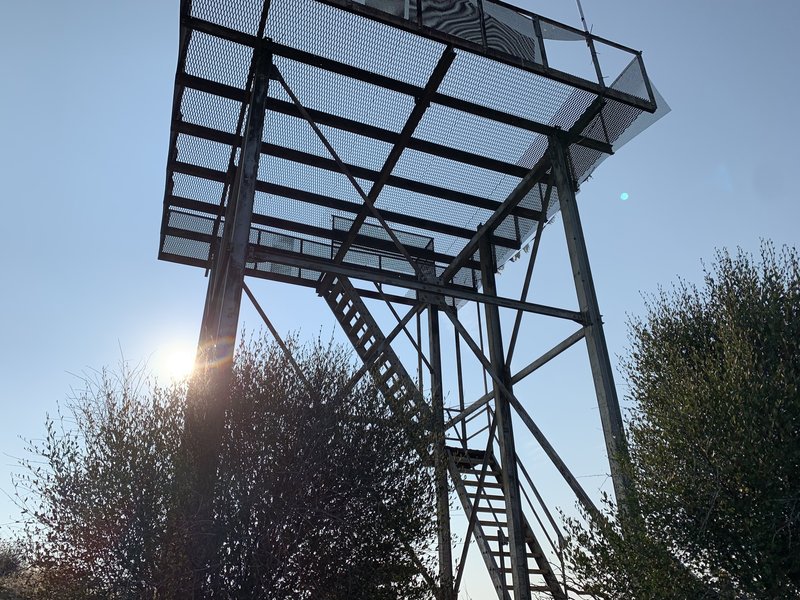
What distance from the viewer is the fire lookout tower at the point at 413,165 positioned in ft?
28.9

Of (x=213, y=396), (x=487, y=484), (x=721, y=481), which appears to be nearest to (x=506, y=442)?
(x=487, y=484)

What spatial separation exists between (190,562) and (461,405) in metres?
7.91

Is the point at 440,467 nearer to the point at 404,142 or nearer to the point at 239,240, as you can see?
the point at 239,240

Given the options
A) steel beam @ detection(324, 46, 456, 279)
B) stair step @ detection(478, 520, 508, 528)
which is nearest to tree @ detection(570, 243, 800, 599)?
stair step @ detection(478, 520, 508, 528)

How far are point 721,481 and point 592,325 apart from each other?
2.84 metres

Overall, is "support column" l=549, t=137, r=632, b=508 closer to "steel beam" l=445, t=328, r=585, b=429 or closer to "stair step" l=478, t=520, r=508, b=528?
"steel beam" l=445, t=328, r=585, b=429

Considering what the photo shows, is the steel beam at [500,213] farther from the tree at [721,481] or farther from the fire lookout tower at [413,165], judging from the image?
the tree at [721,481]

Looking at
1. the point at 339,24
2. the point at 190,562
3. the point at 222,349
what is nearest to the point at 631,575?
the point at 190,562

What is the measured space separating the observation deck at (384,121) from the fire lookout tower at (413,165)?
0.10 feet

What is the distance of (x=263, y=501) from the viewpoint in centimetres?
670

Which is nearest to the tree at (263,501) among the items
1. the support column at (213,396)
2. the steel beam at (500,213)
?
the support column at (213,396)

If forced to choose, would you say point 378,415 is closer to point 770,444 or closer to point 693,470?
point 693,470

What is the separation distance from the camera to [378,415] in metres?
7.89

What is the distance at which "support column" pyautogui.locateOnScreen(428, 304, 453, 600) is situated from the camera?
333 inches
